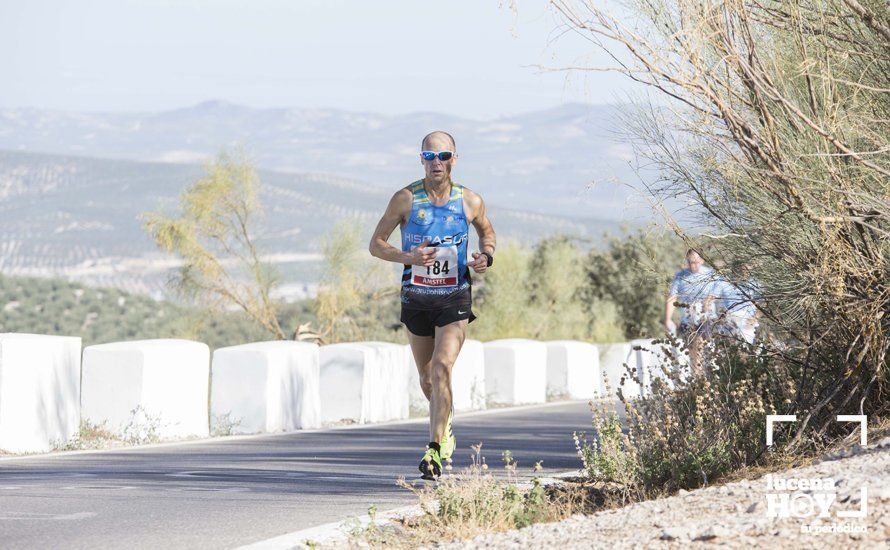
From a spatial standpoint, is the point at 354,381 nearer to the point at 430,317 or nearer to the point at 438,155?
the point at 430,317

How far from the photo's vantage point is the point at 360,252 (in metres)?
29.6

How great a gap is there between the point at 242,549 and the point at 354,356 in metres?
11.1

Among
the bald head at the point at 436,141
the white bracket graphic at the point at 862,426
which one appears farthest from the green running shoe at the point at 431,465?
the white bracket graphic at the point at 862,426

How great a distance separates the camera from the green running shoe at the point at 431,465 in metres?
9.20

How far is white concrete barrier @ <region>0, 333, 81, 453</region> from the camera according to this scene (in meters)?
12.5

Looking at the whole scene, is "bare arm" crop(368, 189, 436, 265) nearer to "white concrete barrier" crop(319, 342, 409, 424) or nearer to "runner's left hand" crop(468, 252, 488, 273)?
"runner's left hand" crop(468, 252, 488, 273)

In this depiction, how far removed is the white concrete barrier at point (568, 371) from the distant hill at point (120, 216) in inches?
2852

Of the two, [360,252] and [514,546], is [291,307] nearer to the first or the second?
[360,252]

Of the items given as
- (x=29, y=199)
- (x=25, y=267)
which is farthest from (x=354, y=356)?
(x=29, y=199)

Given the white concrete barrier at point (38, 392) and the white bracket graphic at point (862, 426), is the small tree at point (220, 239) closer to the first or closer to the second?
the white concrete barrier at point (38, 392)

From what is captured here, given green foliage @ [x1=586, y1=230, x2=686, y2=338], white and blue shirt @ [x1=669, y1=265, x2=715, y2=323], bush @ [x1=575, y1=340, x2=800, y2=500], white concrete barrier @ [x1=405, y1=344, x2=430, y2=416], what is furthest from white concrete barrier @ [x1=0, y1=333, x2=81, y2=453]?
green foliage @ [x1=586, y1=230, x2=686, y2=338]

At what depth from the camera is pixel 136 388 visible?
1421 cm

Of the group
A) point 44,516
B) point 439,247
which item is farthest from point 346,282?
point 44,516

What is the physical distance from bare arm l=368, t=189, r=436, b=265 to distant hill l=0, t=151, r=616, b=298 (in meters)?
90.3
